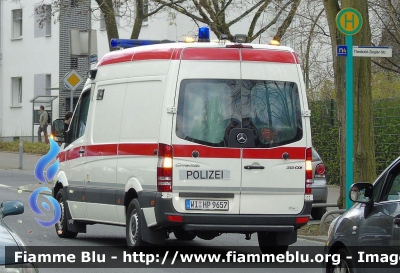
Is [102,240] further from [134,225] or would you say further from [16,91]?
[16,91]

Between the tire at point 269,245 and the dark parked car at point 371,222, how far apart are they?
14.4 feet

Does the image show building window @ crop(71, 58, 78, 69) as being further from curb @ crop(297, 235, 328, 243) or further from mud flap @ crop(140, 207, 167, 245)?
Result: mud flap @ crop(140, 207, 167, 245)

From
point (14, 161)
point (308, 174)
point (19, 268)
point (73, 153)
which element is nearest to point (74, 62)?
point (14, 161)

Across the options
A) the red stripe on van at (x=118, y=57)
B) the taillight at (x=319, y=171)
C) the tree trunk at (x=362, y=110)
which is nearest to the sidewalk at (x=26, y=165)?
the taillight at (x=319, y=171)

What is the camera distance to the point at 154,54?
12.5 meters

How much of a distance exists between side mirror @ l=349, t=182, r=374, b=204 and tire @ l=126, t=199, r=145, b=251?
478 centimetres

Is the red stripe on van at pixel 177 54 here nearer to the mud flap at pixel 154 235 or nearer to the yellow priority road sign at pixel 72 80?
the mud flap at pixel 154 235

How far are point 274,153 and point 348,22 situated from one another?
3407 mm

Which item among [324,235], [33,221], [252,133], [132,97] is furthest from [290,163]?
[33,221]

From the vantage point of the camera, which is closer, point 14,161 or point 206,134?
point 206,134

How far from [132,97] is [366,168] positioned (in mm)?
5056

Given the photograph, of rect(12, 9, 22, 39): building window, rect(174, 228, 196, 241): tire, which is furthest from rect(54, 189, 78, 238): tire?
rect(12, 9, 22, 39): building window

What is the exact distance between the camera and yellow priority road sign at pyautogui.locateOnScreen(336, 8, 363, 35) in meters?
14.5

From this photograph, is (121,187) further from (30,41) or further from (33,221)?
(30,41)
